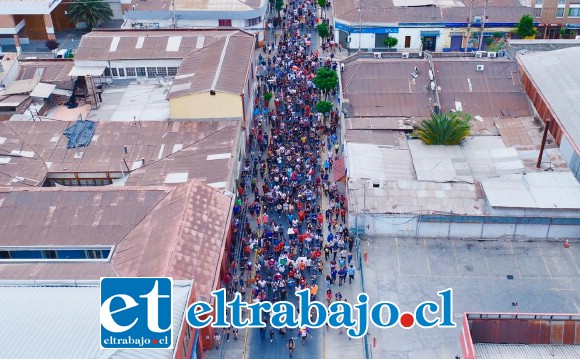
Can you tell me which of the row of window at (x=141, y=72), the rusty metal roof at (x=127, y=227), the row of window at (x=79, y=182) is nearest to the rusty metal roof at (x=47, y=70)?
the row of window at (x=141, y=72)

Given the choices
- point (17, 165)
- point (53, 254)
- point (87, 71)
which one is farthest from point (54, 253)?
point (87, 71)

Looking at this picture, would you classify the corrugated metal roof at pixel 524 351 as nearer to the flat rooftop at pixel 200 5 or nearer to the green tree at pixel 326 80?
the green tree at pixel 326 80

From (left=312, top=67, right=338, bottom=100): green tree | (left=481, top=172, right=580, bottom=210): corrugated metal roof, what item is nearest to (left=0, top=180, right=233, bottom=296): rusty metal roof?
(left=481, top=172, right=580, bottom=210): corrugated metal roof

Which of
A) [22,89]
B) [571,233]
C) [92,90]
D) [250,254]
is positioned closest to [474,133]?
[571,233]

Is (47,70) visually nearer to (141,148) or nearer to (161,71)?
(161,71)

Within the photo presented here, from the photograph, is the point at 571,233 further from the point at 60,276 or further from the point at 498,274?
the point at 60,276

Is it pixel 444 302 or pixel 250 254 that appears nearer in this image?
pixel 444 302
